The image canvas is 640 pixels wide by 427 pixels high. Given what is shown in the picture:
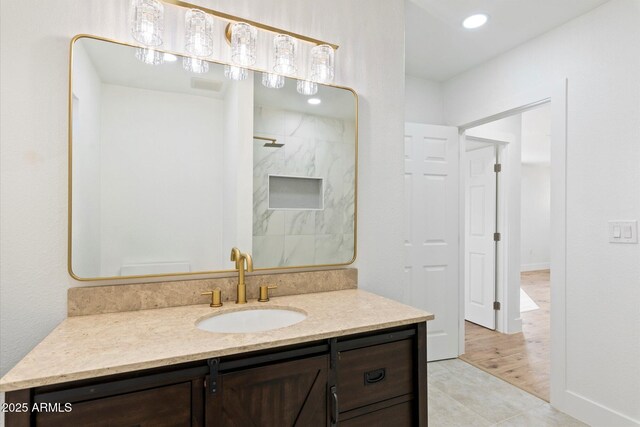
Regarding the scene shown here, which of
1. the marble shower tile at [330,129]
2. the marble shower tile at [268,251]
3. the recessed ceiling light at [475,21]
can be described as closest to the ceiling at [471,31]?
the recessed ceiling light at [475,21]

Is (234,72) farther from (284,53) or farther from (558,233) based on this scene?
(558,233)

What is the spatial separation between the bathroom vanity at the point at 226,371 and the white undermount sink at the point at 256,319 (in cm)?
3

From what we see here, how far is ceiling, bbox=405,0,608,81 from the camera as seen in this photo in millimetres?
2041

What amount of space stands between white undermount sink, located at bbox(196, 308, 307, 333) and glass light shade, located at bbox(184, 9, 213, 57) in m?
1.10

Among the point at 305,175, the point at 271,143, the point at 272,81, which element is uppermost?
the point at 272,81

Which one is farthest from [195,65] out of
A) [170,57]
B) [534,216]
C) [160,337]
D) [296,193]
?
[534,216]

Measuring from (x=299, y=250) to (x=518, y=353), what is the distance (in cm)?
261

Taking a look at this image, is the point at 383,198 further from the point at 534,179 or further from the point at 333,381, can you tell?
the point at 534,179

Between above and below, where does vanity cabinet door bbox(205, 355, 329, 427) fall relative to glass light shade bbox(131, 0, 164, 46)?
below

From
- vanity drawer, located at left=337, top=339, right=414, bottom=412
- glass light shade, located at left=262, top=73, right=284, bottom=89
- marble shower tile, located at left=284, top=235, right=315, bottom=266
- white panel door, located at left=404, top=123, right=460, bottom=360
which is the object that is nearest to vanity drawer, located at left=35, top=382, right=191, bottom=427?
vanity drawer, located at left=337, top=339, right=414, bottom=412

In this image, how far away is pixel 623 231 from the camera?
1877 mm

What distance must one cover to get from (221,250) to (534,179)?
28.2ft

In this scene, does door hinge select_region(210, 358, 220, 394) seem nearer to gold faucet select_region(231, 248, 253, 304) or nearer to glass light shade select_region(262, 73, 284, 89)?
gold faucet select_region(231, 248, 253, 304)

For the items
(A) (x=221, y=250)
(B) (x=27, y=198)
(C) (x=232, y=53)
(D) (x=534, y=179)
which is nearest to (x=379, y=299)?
(A) (x=221, y=250)
